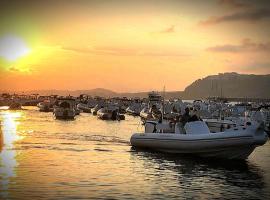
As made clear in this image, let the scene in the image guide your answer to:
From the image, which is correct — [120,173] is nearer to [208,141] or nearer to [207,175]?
[207,175]

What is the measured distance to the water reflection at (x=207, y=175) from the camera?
21250 millimetres

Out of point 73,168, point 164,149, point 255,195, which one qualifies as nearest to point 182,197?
point 255,195

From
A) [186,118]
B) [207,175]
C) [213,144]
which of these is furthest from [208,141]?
[207,175]

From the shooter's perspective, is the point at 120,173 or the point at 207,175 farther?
the point at 207,175

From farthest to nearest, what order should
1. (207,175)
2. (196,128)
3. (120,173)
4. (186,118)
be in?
(186,118)
(196,128)
(207,175)
(120,173)

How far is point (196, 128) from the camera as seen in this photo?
32.5 metres

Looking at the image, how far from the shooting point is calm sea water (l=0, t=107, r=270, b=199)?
20.2 metres

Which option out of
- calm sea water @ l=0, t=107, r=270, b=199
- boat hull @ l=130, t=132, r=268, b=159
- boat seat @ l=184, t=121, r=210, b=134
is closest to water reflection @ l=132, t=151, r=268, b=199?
calm sea water @ l=0, t=107, r=270, b=199

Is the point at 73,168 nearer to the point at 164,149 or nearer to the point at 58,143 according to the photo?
the point at 164,149

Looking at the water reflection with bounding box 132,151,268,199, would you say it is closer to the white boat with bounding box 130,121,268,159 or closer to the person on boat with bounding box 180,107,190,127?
the white boat with bounding box 130,121,268,159

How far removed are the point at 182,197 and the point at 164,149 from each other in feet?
46.7

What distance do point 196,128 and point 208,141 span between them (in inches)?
78.1

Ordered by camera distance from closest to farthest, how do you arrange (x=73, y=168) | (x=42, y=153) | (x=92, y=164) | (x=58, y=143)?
(x=73, y=168)
(x=92, y=164)
(x=42, y=153)
(x=58, y=143)

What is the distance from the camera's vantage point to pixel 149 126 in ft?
124
